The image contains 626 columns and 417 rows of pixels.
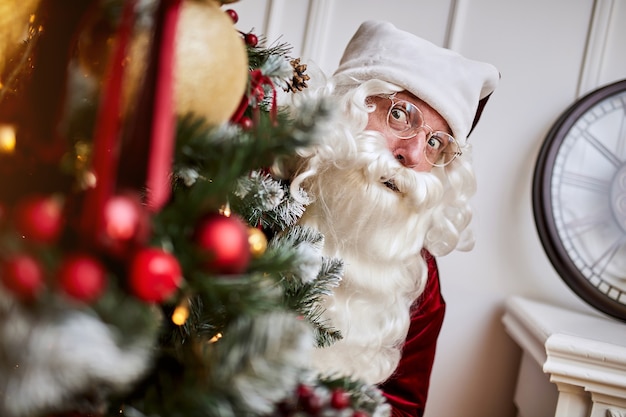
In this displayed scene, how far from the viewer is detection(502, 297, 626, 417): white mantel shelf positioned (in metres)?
1.11

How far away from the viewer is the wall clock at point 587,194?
1412 mm

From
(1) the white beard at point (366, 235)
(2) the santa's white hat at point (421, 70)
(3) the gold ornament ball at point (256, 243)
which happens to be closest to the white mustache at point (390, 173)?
(1) the white beard at point (366, 235)

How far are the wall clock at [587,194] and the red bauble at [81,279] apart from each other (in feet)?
4.27

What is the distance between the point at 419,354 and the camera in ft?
4.49

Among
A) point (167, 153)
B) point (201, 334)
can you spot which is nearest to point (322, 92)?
point (201, 334)

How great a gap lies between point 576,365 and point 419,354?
1.17 ft

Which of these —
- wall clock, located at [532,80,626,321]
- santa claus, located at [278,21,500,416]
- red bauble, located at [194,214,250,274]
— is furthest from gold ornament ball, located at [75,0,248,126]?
wall clock, located at [532,80,626,321]

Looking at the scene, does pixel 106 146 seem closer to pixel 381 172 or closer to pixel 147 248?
pixel 147 248

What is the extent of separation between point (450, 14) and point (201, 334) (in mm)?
1229

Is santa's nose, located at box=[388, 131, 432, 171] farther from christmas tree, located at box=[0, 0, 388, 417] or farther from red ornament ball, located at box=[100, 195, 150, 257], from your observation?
red ornament ball, located at box=[100, 195, 150, 257]

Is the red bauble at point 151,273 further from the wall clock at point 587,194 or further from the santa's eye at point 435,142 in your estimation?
the wall clock at point 587,194

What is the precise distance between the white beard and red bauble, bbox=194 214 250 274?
0.75 meters

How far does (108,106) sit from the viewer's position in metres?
0.35

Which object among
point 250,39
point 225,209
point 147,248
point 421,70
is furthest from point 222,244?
point 421,70
